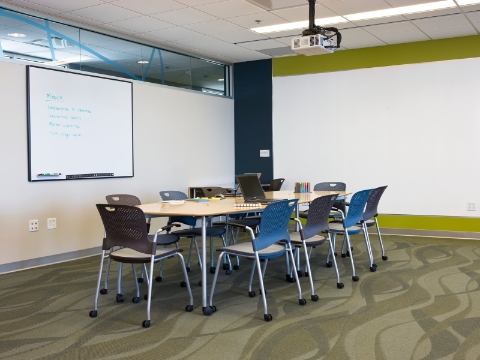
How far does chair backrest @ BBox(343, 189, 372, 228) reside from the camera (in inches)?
204

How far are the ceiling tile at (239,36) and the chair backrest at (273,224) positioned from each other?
3565mm

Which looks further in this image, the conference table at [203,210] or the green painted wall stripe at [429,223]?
the green painted wall stripe at [429,223]

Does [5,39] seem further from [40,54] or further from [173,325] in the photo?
[173,325]

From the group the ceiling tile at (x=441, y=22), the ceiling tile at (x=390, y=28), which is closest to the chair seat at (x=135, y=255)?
the ceiling tile at (x=390, y=28)

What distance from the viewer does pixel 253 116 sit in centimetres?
922

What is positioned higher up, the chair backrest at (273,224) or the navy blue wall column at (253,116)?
the navy blue wall column at (253,116)

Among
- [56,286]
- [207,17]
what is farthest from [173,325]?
[207,17]

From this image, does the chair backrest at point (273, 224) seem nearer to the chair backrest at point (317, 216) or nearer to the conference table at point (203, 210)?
the chair backrest at point (317, 216)

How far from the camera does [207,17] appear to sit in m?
6.25

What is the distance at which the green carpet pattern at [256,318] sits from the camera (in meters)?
3.29

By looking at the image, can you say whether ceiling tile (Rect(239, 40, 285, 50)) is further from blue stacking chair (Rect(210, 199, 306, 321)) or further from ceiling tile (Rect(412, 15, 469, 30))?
blue stacking chair (Rect(210, 199, 306, 321))

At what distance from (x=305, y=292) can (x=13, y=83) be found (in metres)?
3.84

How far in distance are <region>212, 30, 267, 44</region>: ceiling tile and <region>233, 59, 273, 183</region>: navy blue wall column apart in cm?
161

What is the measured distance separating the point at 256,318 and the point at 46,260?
319 centimetres
